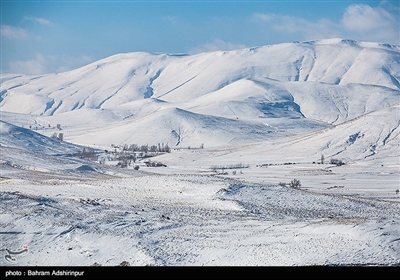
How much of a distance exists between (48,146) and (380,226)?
132 m

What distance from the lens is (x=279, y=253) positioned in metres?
26.1

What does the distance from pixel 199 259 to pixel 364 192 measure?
45.5m

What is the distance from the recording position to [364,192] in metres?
68.8

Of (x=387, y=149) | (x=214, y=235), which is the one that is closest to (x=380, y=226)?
(x=214, y=235)

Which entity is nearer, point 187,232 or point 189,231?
point 187,232
